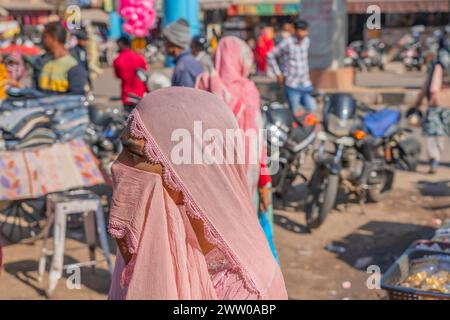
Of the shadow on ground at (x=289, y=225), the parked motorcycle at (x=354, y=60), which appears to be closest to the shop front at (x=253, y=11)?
the parked motorcycle at (x=354, y=60)

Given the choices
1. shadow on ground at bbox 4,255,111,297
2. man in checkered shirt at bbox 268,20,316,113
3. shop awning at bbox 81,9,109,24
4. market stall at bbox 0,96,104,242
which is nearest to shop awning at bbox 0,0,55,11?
shop awning at bbox 81,9,109,24

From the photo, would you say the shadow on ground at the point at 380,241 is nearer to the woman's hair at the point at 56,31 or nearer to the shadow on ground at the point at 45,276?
the shadow on ground at the point at 45,276

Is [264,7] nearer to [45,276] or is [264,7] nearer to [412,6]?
[412,6]

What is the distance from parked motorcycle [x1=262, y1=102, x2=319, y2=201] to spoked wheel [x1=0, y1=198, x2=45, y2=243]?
240cm

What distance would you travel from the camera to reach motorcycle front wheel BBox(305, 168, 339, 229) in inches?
256

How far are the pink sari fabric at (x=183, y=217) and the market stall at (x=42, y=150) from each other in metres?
3.51

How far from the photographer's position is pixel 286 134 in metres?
7.34

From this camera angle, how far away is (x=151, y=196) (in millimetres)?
1918

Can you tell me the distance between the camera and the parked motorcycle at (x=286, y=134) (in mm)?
7293

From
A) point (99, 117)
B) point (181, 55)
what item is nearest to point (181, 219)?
point (181, 55)

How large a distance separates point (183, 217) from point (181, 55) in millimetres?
4282

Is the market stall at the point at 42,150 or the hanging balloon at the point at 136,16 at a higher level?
the hanging balloon at the point at 136,16
